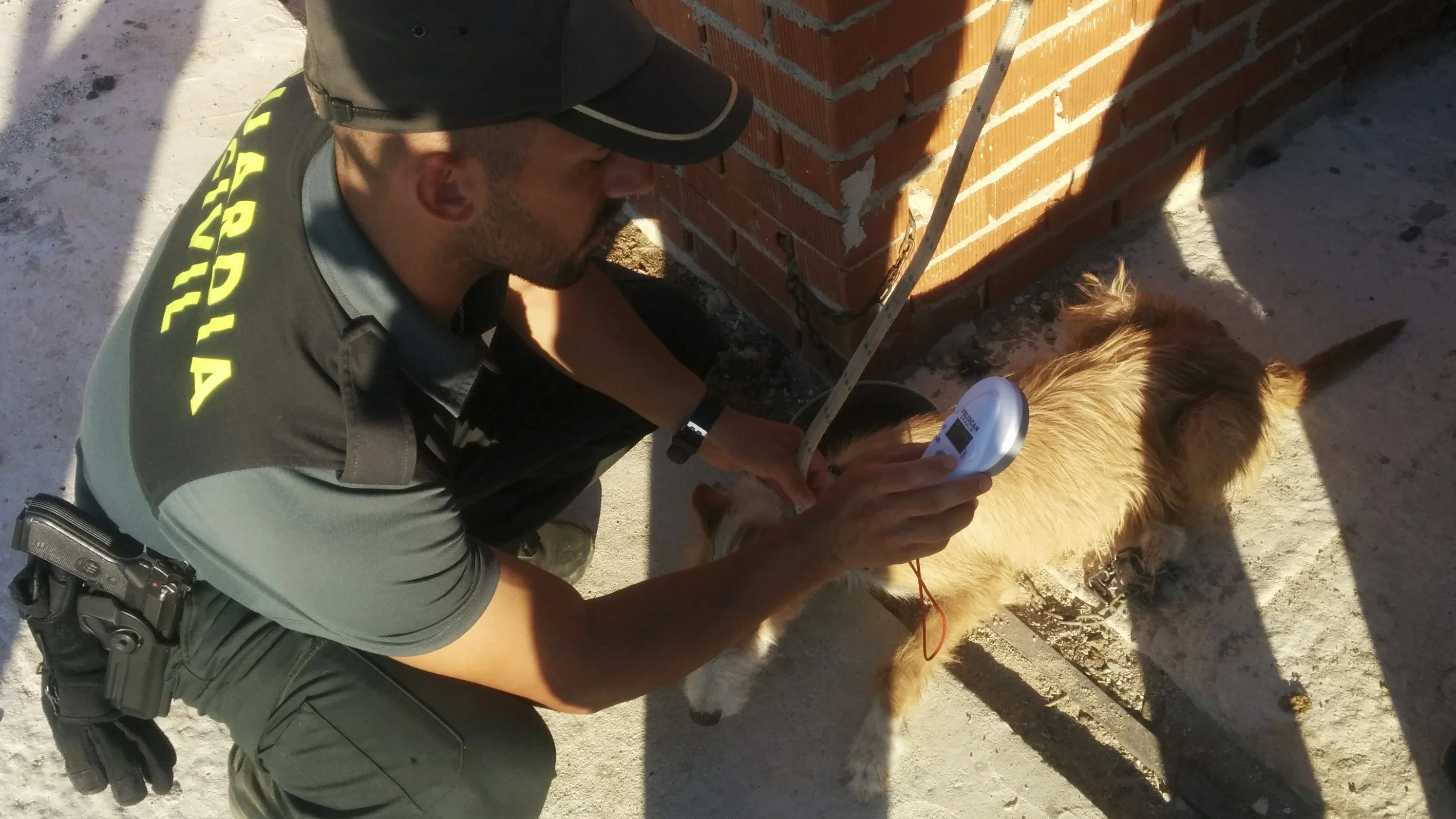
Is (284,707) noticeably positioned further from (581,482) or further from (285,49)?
(285,49)

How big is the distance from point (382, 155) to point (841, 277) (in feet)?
4.43

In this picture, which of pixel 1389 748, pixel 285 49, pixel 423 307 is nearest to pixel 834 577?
pixel 423 307

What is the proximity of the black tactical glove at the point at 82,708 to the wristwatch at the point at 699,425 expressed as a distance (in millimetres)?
1300

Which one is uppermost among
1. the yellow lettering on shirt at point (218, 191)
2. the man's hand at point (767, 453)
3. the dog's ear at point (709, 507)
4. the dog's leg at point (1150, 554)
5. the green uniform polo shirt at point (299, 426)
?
the yellow lettering on shirt at point (218, 191)

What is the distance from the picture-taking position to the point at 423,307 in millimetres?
1802

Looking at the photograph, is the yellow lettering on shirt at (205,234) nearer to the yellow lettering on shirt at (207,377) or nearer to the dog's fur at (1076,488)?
the yellow lettering on shirt at (207,377)

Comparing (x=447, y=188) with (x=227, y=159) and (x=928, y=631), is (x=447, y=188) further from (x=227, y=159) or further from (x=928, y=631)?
(x=928, y=631)

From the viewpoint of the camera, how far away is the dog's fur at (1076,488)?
2424mm

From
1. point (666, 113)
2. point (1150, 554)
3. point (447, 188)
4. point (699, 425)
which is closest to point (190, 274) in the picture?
point (447, 188)

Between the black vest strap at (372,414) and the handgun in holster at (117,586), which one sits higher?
the black vest strap at (372,414)

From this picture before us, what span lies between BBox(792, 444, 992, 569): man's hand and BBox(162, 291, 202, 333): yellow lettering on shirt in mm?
1158

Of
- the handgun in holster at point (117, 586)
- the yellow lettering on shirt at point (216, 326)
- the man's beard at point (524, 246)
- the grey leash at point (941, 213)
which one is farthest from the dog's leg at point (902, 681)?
the yellow lettering on shirt at point (216, 326)

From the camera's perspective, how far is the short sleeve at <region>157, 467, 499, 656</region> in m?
1.61

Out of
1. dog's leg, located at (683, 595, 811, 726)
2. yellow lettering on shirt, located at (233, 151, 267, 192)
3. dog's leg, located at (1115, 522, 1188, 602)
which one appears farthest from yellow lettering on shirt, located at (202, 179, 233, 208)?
dog's leg, located at (1115, 522, 1188, 602)
